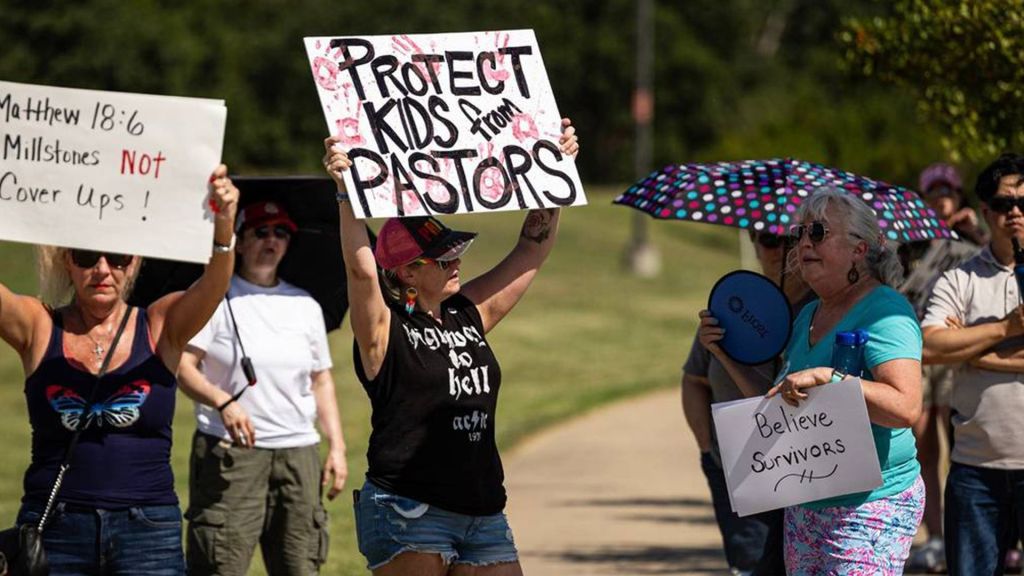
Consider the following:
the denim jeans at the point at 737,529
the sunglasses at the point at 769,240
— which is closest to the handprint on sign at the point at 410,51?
the sunglasses at the point at 769,240

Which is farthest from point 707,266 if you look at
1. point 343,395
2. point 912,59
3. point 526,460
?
point 912,59

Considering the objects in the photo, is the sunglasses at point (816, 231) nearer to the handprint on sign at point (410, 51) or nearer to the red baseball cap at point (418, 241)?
→ the red baseball cap at point (418, 241)

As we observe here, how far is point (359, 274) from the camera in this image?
208 inches

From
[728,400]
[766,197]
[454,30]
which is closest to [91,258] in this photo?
[766,197]

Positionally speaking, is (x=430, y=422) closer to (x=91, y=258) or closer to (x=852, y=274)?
(x=91, y=258)

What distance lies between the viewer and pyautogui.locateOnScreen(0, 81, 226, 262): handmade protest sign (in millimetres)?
4977

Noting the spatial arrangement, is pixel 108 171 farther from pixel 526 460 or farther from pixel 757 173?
pixel 526 460

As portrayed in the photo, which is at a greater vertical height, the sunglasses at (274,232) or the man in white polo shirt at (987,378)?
the sunglasses at (274,232)

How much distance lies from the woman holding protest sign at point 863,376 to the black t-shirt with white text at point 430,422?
91 cm

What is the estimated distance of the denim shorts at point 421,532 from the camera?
17.7 feet

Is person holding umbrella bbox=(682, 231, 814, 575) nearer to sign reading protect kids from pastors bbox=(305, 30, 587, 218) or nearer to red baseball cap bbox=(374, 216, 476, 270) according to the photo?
sign reading protect kids from pastors bbox=(305, 30, 587, 218)

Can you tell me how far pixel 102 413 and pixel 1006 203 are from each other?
3285 mm

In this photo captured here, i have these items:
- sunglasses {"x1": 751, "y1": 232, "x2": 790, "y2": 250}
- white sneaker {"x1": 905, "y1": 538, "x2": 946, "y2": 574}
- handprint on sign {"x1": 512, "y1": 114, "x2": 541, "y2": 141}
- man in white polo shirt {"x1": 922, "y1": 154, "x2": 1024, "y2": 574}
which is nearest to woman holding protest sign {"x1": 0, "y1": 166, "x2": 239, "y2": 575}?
handprint on sign {"x1": 512, "y1": 114, "x2": 541, "y2": 141}

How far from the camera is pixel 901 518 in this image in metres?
5.35
